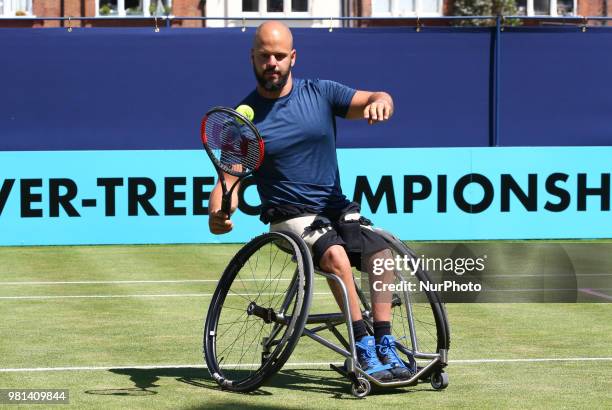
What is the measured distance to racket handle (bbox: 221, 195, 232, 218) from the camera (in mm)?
6266

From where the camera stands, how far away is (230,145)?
627 cm

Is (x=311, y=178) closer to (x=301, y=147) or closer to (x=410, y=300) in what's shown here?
(x=301, y=147)

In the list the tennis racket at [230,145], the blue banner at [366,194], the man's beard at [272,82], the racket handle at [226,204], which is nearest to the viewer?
the tennis racket at [230,145]

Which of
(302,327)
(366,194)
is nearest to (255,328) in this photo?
(302,327)

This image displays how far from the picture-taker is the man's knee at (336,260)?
616cm

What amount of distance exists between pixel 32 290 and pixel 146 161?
475cm

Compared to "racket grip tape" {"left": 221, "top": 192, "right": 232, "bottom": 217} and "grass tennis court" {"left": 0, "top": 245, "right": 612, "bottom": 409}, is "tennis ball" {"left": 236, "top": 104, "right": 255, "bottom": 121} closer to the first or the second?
"racket grip tape" {"left": 221, "top": 192, "right": 232, "bottom": 217}

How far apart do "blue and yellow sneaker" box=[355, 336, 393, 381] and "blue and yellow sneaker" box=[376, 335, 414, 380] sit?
0.03 meters

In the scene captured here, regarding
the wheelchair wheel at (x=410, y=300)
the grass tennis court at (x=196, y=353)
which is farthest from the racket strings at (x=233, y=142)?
the grass tennis court at (x=196, y=353)

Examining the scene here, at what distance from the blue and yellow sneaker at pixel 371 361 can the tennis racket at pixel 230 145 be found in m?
0.89

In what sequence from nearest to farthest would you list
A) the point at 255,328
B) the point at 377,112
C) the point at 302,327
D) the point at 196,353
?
1. the point at 302,327
2. the point at 377,112
3. the point at 196,353
4. the point at 255,328

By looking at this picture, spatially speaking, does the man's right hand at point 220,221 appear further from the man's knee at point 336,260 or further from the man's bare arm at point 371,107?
the man's bare arm at point 371,107

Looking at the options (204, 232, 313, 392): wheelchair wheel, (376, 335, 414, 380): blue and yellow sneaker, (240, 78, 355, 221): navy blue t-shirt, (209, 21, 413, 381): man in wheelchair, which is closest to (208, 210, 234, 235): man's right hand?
(209, 21, 413, 381): man in wheelchair

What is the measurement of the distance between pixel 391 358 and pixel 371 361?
0.11 m
